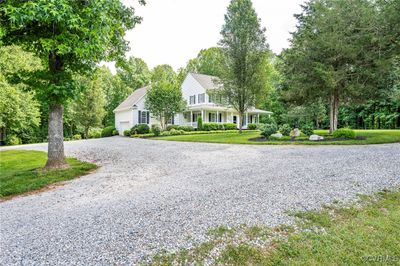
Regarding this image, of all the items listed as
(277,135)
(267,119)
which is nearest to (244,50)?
(277,135)

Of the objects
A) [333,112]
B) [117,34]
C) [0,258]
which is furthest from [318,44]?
[0,258]

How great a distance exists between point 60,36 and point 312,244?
6.83 metres

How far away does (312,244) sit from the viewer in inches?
111

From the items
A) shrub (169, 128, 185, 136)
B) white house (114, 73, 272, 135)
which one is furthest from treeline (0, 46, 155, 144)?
shrub (169, 128, 185, 136)

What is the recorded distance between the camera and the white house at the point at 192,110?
2708 centimetres

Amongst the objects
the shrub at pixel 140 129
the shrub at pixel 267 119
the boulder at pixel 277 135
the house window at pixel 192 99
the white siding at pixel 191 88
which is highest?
the white siding at pixel 191 88

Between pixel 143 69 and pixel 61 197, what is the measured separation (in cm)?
4374

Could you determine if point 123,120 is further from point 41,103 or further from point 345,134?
point 345,134

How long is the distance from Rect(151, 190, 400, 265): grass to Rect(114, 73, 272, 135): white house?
2294cm

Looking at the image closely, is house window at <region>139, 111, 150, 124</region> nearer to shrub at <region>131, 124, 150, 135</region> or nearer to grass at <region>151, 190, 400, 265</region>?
shrub at <region>131, 124, 150, 135</region>

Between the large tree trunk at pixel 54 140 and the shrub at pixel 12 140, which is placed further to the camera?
the shrub at pixel 12 140

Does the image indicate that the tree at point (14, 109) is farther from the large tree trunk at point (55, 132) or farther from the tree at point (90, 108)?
the large tree trunk at point (55, 132)

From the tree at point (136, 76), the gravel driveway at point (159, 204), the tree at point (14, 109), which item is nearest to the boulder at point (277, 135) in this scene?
the gravel driveway at point (159, 204)

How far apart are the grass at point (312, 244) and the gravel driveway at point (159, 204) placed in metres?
0.28
